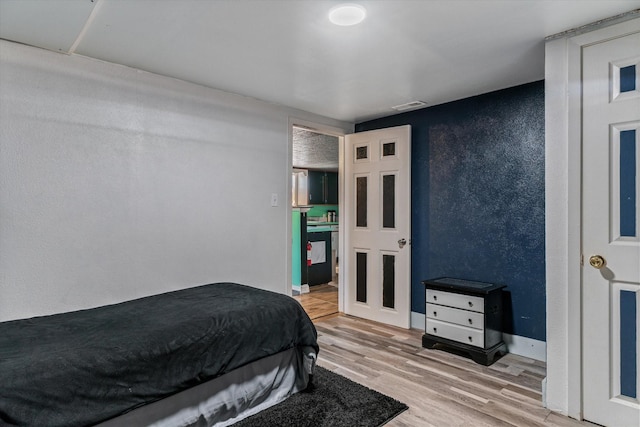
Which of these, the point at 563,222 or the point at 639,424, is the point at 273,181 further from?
the point at 639,424

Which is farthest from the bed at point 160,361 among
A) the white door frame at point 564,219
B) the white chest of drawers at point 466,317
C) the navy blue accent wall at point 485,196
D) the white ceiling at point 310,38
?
the navy blue accent wall at point 485,196

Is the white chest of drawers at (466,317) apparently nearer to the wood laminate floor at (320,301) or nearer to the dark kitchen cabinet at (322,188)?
the wood laminate floor at (320,301)

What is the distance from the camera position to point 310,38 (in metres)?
2.22

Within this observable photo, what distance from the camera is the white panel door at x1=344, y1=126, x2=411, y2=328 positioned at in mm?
3869

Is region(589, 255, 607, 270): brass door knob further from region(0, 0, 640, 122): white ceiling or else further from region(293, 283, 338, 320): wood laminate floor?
region(293, 283, 338, 320): wood laminate floor

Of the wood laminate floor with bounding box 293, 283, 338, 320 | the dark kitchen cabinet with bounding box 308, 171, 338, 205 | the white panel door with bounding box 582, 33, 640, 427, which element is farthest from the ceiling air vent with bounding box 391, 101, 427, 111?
the dark kitchen cabinet with bounding box 308, 171, 338, 205

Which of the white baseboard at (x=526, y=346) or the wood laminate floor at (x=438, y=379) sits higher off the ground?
the white baseboard at (x=526, y=346)

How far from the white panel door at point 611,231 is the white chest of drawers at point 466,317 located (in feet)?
2.98

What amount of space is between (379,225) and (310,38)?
2353 millimetres

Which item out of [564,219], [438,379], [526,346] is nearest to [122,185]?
[438,379]

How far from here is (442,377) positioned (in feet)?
8.96

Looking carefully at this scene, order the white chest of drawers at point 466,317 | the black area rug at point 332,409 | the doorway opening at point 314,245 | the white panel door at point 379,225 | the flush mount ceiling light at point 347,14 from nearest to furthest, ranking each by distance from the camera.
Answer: the flush mount ceiling light at point 347,14, the black area rug at point 332,409, the white chest of drawers at point 466,317, the white panel door at point 379,225, the doorway opening at point 314,245

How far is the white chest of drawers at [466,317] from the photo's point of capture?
3016 millimetres

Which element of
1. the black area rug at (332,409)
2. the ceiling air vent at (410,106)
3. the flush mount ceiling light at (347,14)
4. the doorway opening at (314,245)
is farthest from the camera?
the doorway opening at (314,245)
